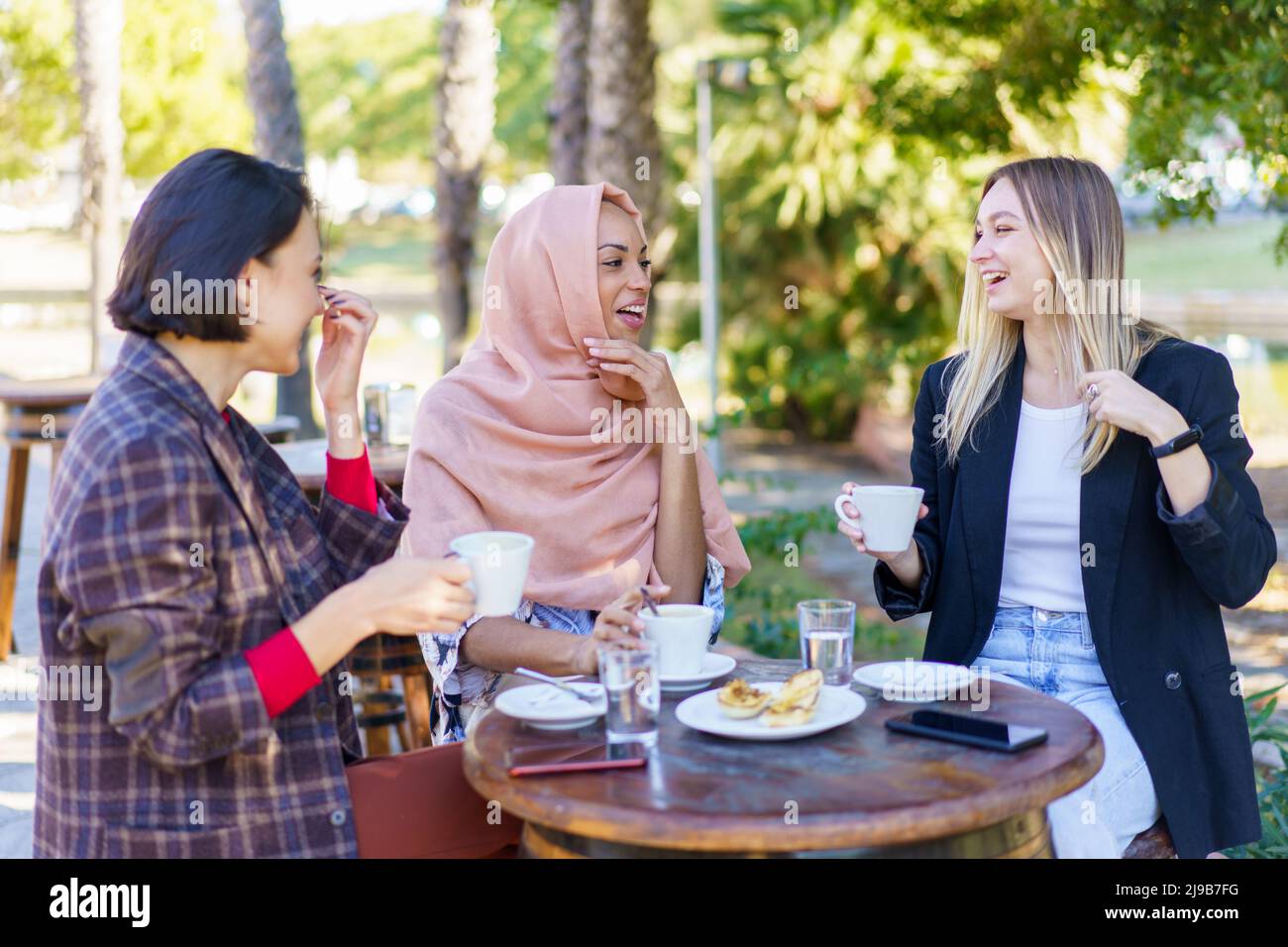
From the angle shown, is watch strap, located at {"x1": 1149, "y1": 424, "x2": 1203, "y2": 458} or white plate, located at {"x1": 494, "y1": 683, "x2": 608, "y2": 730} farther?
watch strap, located at {"x1": 1149, "y1": 424, "x2": 1203, "y2": 458}

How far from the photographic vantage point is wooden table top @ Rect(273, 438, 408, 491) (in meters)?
4.42

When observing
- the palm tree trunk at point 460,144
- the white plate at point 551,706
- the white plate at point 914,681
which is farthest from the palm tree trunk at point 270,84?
the white plate at point 914,681

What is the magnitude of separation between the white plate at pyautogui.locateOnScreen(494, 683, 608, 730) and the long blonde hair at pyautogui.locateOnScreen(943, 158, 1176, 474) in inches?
48.9

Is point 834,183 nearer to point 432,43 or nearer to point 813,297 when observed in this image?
point 813,297

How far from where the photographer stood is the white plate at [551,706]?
2.28 metres

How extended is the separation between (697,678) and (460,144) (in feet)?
32.9

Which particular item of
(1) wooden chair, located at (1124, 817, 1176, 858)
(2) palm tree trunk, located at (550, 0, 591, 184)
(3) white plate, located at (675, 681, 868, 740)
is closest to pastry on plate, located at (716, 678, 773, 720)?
(3) white plate, located at (675, 681, 868, 740)

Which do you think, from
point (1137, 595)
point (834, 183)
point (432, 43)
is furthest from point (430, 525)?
point (432, 43)

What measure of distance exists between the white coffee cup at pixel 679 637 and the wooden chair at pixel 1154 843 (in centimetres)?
99

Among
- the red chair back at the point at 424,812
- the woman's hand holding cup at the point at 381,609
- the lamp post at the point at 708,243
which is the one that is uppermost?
the lamp post at the point at 708,243

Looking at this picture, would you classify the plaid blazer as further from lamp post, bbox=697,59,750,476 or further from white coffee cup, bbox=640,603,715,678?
lamp post, bbox=697,59,750,476

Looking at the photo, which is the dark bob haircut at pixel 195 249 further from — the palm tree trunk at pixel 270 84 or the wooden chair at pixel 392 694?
the palm tree trunk at pixel 270 84

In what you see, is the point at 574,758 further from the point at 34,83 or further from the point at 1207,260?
the point at 1207,260

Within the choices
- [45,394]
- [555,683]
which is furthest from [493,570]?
[45,394]
